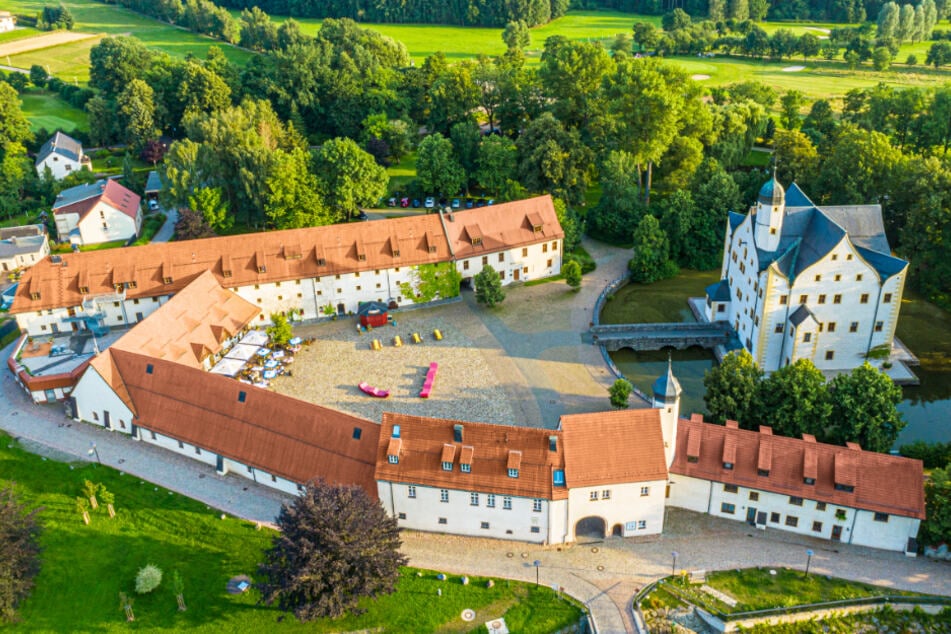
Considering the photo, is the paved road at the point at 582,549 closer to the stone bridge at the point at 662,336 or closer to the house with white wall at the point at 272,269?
the stone bridge at the point at 662,336

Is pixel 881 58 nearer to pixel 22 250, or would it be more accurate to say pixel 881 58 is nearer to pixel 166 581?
pixel 22 250

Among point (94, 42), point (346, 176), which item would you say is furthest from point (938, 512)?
point (94, 42)

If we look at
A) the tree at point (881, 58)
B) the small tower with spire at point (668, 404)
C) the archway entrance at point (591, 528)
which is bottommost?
the archway entrance at point (591, 528)

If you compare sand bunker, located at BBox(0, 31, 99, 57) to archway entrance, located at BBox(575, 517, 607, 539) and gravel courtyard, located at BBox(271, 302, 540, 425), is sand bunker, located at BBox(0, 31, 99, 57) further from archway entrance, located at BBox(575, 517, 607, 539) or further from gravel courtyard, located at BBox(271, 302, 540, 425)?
archway entrance, located at BBox(575, 517, 607, 539)

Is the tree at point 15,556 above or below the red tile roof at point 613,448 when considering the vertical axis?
below

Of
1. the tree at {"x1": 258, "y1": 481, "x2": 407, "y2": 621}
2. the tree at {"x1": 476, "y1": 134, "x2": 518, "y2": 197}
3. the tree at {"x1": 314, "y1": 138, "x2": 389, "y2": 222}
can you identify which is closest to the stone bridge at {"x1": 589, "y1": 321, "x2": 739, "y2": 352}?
the tree at {"x1": 476, "y1": 134, "x2": 518, "y2": 197}

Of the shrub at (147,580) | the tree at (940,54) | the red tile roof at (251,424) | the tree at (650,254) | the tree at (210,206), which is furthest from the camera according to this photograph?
the tree at (940,54)

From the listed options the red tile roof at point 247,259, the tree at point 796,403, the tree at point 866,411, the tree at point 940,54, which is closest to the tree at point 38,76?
the red tile roof at point 247,259

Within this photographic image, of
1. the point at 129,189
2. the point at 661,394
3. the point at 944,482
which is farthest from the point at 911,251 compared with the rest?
the point at 129,189
